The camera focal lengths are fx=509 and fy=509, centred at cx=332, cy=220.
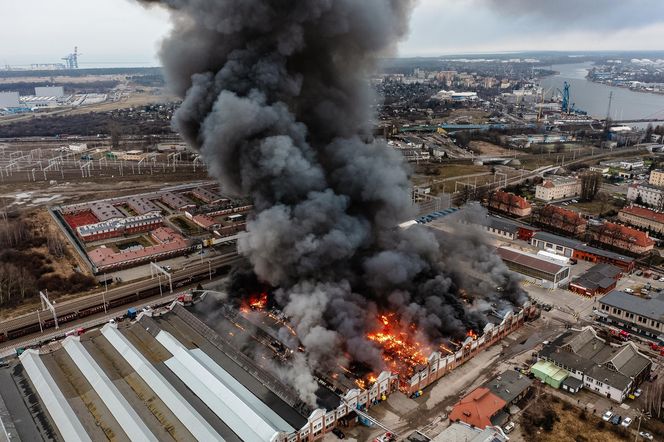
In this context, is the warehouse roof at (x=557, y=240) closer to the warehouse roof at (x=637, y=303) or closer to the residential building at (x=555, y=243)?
the residential building at (x=555, y=243)

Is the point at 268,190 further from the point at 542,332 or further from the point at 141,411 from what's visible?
the point at 542,332

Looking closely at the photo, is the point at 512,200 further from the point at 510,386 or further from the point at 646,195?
the point at 510,386

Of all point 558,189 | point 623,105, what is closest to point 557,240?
point 558,189

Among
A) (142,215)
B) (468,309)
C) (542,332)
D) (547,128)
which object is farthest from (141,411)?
(547,128)

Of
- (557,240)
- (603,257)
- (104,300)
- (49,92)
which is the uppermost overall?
(49,92)

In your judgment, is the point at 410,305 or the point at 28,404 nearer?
the point at 28,404
